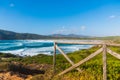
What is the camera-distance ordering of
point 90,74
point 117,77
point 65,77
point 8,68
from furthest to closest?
point 8,68, point 65,77, point 90,74, point 117,77

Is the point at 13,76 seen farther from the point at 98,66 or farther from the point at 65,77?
the point at 98,66

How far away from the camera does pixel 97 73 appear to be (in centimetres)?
1099

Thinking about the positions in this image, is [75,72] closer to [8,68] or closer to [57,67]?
[57,67]

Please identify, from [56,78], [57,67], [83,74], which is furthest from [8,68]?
[83,74]

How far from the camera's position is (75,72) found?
11.7m

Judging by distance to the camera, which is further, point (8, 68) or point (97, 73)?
point (8, 68)

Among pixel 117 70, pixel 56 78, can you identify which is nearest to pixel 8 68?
pixel 56 78

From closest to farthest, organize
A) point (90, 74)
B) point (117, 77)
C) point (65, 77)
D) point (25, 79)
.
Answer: point (117, 77), point (90, 74), point (65, 77), point (25, 79)

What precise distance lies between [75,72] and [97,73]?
118 centimetres

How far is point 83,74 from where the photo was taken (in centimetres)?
1148

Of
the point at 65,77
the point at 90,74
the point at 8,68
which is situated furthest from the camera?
the point at 8,68

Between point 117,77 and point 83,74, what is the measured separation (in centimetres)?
166

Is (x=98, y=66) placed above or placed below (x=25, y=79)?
above

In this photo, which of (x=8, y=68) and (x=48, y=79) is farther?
(x=8, y=68)
